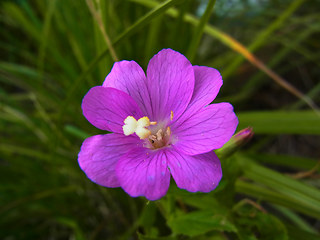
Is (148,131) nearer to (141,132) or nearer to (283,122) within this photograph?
(141,132)

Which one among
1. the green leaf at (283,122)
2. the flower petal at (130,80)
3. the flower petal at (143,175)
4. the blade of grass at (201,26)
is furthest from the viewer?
the green leaf at (283,122)

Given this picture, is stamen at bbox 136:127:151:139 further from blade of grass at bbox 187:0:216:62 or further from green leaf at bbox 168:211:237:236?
blade of grass at bbox 187:0:216:62

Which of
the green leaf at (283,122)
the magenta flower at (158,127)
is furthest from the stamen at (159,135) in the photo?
the green leaf at (283,122)

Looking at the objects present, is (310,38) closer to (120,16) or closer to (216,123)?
(120,16)

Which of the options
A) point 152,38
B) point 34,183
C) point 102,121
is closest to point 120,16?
point 152,38

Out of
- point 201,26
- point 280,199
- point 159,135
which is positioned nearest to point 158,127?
point 159,135

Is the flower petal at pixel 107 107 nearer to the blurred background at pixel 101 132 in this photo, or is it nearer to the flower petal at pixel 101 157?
the flower petal at pixel 101 157

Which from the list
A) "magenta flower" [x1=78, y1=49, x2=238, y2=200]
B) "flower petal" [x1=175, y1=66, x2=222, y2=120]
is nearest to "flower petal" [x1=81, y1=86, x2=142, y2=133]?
"magenta flower" [x1=78, y1=49, x2=238, y2=200]
